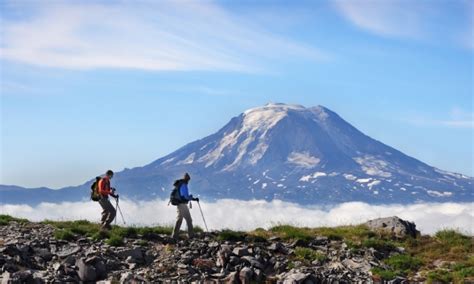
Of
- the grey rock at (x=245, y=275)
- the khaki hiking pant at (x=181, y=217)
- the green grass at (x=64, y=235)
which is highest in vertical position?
the khaki hiking pant at (x=181, y=217)

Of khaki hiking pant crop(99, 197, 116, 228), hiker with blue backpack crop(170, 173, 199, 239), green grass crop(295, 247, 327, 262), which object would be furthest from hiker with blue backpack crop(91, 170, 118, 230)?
green grass crop(295, 247, 327, 262)

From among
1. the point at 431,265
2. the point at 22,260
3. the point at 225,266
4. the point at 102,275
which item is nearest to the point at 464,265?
the point at 431,265

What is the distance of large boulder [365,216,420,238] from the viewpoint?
32.2 metres

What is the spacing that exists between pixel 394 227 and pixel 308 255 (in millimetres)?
7012

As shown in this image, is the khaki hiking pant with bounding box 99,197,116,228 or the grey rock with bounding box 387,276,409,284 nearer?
the grey rock with bounding box 387,276,409,284

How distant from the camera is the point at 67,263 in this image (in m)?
24.9

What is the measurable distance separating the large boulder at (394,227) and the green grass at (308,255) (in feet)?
19.3

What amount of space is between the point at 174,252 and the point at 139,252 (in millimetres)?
1364

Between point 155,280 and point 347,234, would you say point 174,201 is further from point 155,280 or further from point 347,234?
point 347,234

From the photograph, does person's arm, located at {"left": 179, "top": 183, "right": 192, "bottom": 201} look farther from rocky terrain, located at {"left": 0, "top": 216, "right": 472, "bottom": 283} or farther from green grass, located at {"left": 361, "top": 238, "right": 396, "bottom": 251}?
green grass, located at {"left": 361, "top": 238, "right": 396, "bottom": 251}

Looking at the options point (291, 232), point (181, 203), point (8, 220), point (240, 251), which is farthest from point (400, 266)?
point (8, 220)

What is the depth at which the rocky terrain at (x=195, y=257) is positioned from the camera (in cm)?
2452

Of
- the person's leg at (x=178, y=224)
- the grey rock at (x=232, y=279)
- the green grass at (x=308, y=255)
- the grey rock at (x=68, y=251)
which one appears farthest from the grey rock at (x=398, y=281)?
the grey rock at (x=68, y=251)

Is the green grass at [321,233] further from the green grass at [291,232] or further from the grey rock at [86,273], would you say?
the grey rock at [86,273]
